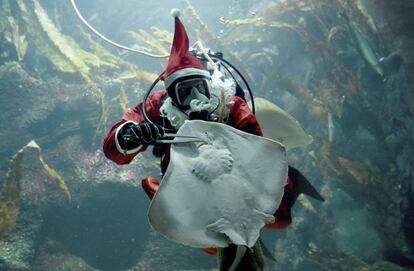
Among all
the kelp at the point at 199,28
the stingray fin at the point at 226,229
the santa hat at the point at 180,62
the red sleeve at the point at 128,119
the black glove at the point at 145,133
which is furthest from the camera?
the kelp at the point at 199,28

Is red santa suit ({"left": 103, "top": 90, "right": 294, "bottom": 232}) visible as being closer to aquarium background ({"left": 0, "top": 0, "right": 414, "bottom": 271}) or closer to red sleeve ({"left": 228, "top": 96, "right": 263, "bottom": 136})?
red sleeve ({"left": 228, "top": 96, "right": 263, "bottom": 136})

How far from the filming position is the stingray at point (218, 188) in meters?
1.39

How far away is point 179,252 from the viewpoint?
6953 mm

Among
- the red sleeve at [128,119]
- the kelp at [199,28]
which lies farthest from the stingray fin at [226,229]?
the kelp at [199,28]

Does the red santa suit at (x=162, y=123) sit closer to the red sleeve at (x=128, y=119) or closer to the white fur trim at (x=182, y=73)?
the red sleeve at (x=128, y=119)

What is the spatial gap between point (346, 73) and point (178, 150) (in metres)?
6.57

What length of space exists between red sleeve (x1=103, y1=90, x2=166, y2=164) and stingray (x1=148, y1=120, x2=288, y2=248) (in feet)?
2.75

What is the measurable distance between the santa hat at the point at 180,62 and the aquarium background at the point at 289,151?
13.4 feet

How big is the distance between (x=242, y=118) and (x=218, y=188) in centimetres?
105

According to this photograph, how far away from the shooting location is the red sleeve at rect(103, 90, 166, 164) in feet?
7.68

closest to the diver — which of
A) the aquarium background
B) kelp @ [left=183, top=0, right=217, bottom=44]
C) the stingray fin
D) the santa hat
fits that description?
the santa hat

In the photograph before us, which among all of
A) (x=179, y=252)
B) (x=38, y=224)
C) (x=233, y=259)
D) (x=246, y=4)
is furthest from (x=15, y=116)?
(x=246, y=4)

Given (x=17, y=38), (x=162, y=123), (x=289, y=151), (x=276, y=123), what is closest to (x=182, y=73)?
(x=162, y=123)

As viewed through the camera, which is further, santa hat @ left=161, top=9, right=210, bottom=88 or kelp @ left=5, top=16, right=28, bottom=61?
kelp @ left=5, top=16, right=28, bottom=61
